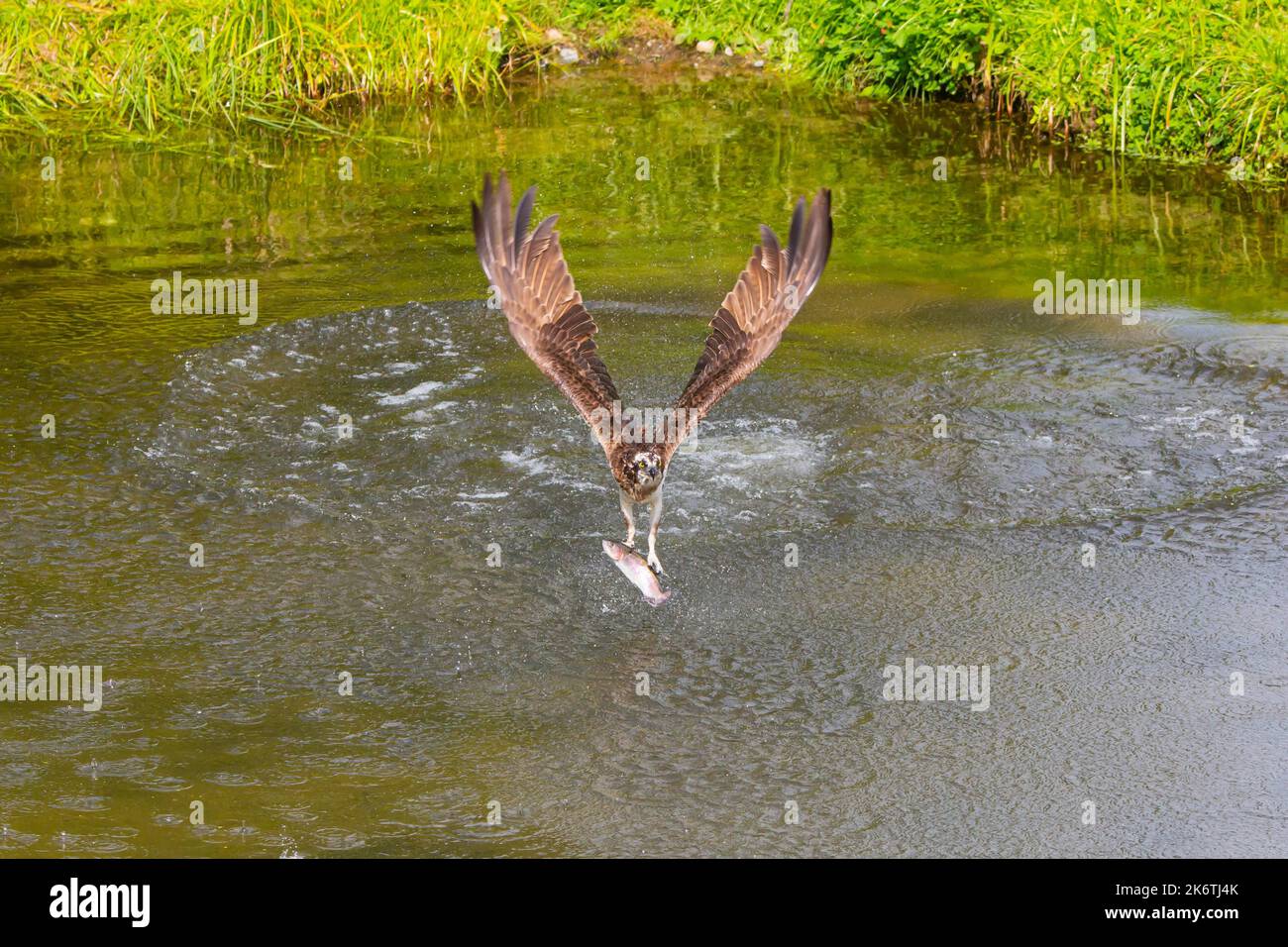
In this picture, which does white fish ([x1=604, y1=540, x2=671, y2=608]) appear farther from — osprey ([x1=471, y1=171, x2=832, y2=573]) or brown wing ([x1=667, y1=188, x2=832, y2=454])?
brown wing ([x1=667, y1=188, x2=832, y2=454])

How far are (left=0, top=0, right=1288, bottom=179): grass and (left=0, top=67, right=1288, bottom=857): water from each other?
0.85 meters

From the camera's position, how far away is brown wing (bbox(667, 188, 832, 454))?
6125 mm

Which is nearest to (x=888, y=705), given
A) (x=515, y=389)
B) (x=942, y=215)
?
(x=515, y=389)

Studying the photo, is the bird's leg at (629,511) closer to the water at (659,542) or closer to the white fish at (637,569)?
the water at (659,542)

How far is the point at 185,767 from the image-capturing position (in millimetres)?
4996

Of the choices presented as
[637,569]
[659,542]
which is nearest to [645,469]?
[637,569]

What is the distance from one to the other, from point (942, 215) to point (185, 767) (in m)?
6.99

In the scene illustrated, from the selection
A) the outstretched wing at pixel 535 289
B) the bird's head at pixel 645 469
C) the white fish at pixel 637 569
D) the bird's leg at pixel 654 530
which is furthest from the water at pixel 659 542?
the outstretched wing at pixel 535 289

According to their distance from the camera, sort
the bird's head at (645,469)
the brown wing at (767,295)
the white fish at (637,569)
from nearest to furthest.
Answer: the white fish at (637,569)
the bird's head at (645,469)
the brown wing at (767,295)

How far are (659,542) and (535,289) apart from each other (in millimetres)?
1134

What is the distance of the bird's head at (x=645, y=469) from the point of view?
5.67 metres

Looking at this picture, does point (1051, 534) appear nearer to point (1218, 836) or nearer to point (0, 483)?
point (1218, 836)

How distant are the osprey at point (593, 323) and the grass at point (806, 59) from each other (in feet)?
18.7

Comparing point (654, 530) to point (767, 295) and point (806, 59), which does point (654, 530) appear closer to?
point (767, 295)
